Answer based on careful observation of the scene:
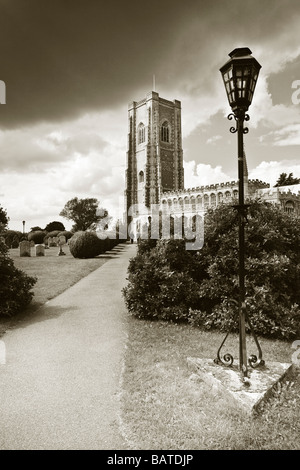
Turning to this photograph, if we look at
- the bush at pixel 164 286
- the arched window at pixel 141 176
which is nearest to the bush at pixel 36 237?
the arched window at pixel 141 176

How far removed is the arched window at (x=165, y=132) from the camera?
70831 mm

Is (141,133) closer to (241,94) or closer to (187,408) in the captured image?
(241,94)

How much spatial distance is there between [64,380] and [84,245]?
17300mm

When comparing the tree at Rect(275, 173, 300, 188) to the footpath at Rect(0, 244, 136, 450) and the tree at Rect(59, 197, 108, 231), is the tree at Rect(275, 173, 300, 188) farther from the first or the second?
the footpath at Rect(0, 244, 136, 450)

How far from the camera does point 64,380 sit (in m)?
4.56

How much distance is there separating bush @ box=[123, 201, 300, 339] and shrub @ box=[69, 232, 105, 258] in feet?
45.2

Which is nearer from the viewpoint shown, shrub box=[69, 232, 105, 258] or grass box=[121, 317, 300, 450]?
grass box=[121, 317, 300, 450]

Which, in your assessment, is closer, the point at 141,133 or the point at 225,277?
the point at 225,277

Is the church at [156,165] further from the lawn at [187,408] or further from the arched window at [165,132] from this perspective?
the lawn at [187,408]

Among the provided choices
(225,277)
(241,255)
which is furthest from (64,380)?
(225,277)

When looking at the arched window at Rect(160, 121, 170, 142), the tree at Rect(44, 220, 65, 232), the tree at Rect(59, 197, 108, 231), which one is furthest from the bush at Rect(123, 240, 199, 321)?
the tree at Rect(59, 197, 108, 231)

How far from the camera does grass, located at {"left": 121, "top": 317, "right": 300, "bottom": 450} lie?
10.5 feet

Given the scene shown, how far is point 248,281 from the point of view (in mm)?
6887

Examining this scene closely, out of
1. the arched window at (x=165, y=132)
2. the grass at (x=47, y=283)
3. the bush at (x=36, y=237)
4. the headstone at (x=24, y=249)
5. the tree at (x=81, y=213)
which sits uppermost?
the arched window at (x=165, y=132)
